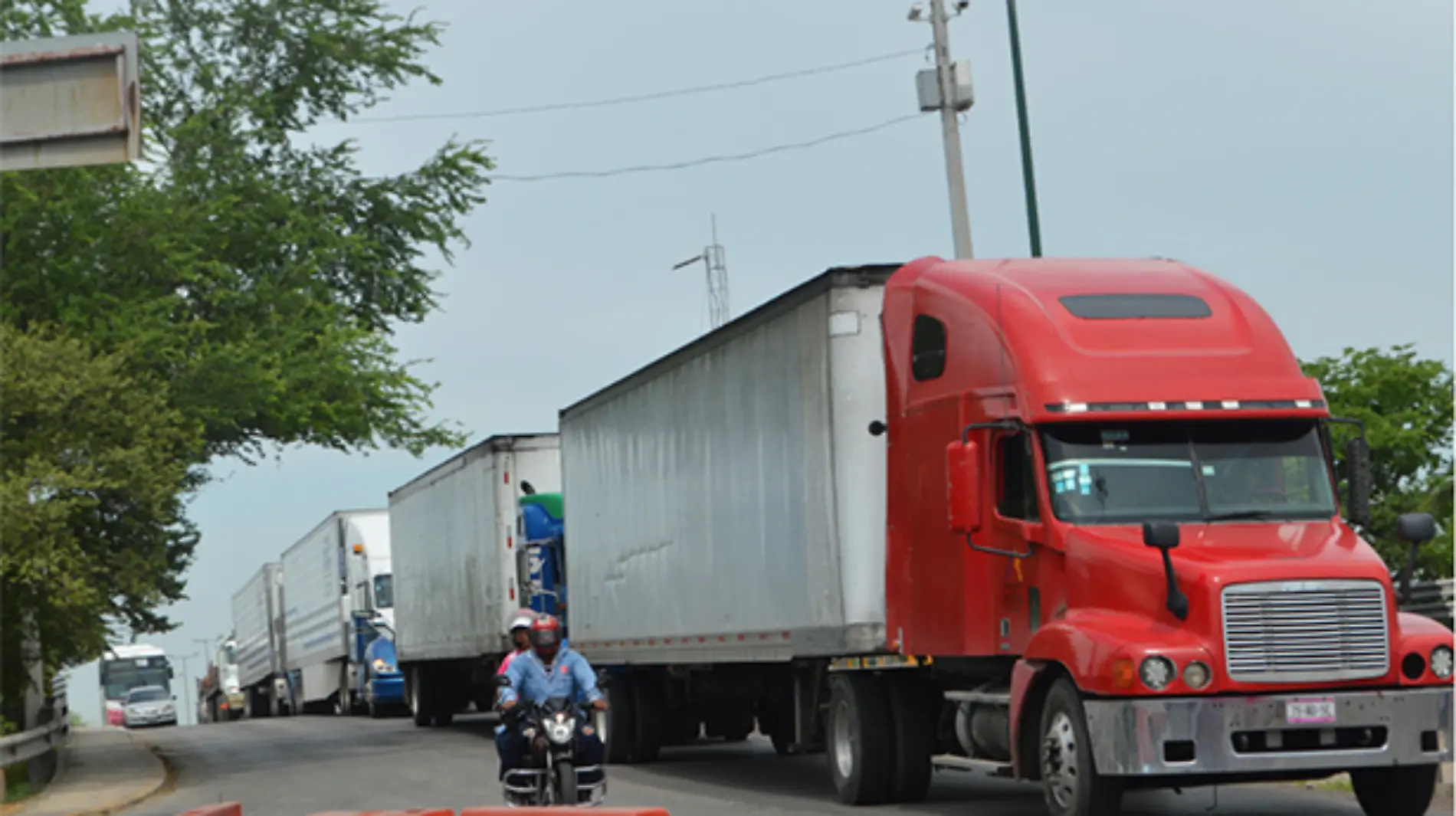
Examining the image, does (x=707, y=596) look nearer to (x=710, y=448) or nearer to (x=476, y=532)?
(x=710, y=448)

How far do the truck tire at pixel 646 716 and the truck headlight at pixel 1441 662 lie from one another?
11763mm

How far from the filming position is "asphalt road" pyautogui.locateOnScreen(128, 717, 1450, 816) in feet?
56.2

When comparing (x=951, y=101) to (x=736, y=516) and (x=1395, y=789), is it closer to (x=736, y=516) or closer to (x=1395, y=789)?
(x=736, y=516)

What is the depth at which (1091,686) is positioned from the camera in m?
13.9

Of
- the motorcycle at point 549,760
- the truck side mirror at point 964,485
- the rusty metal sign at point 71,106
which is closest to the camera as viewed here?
the motorcycle at point 549,760

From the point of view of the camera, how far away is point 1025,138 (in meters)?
30.6

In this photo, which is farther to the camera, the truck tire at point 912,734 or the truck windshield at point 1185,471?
the truck tire at point 912,734

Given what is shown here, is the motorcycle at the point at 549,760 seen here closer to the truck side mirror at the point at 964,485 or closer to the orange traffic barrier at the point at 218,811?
the orange traffic barrier at the point at 218,811

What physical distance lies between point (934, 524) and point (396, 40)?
86.3ft

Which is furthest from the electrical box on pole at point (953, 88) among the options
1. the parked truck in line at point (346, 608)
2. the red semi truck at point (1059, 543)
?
the parked truck in line at point (346, 608)

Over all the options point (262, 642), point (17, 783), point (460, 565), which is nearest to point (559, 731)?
point (17, 783)

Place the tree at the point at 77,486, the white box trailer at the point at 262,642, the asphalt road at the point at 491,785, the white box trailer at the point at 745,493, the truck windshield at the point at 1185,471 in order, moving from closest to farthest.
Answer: the truck windshield at the point at 1185,471 < the asphalt road at the point at 491,785 < the white box trailer at the point at 745,493 < the tree at the point at 77,486 < the white box trailer at the point at 262,642

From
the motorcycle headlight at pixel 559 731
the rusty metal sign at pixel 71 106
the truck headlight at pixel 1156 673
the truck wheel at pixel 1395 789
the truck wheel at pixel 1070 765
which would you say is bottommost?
the truck wheel at pixel 1395 789

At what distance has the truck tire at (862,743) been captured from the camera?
56.5ft
